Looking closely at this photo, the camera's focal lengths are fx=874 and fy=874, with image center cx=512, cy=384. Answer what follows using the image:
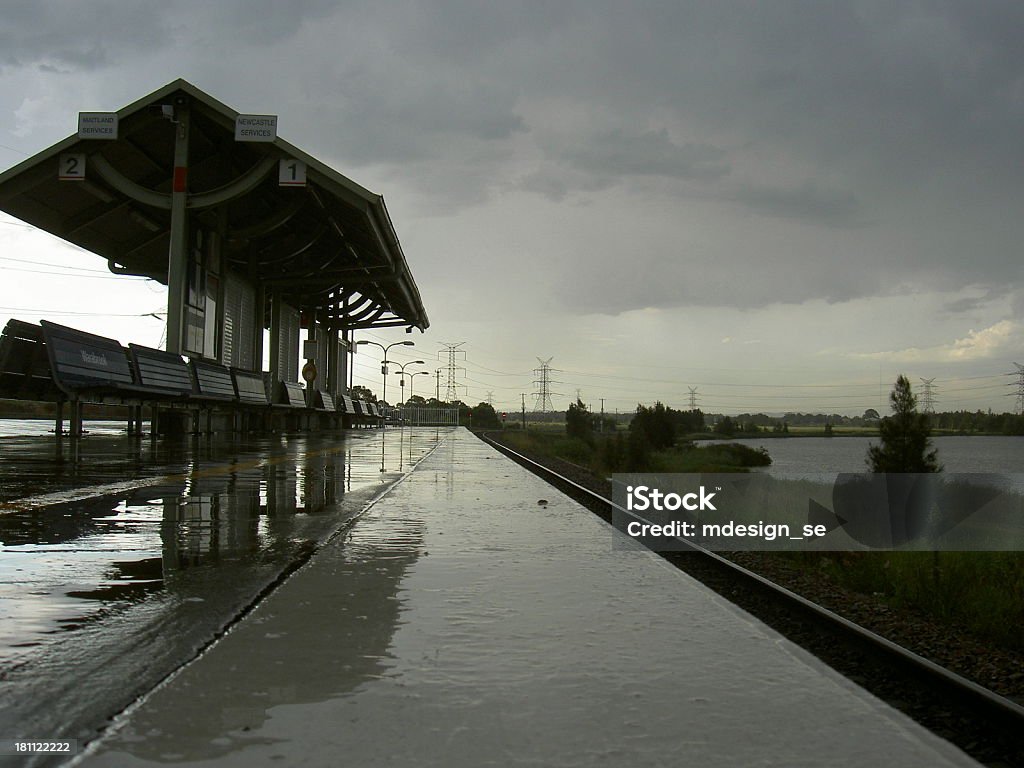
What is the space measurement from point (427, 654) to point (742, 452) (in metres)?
50.5

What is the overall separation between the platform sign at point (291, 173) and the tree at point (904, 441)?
79.7 feet

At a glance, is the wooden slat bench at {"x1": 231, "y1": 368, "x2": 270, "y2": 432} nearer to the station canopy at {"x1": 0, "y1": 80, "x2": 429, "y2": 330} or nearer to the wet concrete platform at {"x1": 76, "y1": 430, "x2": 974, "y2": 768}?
the station canopy at {"x1": 0, "y1": 80, "x2": 429, "y2": 330}

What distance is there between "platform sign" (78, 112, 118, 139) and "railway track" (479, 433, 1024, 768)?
26068 mm

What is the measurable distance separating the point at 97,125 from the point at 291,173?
591 centimetres

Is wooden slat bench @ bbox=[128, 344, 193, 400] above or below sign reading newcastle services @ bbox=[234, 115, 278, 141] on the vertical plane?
below

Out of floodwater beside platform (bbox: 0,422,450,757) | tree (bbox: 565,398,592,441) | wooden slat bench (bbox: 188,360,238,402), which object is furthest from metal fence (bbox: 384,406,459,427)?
floodwater beside platform (bbox: 0,422,450,757)

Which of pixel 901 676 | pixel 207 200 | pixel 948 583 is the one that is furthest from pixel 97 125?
pixel 901 676

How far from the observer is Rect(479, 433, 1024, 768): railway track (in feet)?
11.2

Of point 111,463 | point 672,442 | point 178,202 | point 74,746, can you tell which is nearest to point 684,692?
point 74,746

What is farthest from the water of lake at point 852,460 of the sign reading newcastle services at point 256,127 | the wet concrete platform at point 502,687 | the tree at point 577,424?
the wet concrete platform at point 502,687

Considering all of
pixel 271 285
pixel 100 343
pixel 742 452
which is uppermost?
pixel 271 285

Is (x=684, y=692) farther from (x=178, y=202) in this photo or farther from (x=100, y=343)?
(x=178, y=202)

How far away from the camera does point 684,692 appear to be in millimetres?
3553

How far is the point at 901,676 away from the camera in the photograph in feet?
14.2
